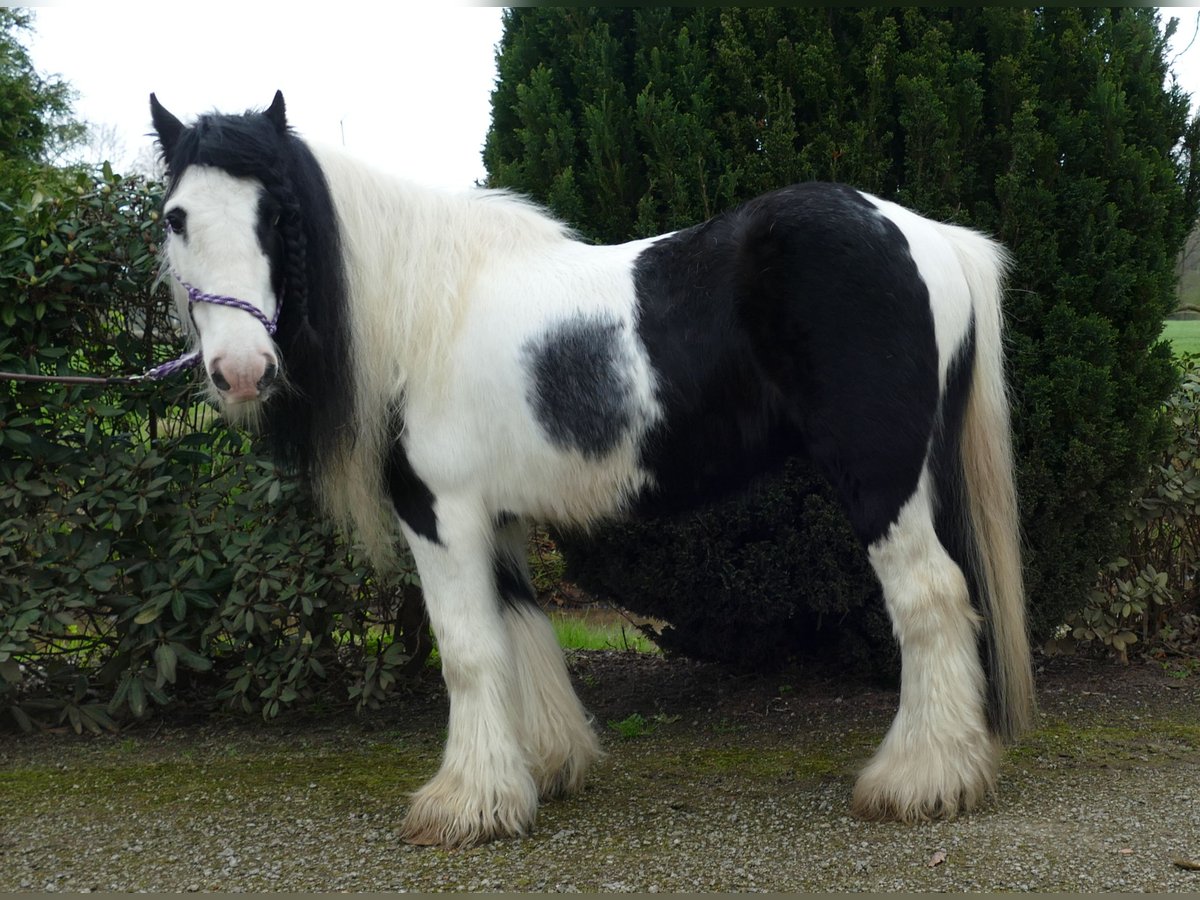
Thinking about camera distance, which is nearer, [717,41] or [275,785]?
[275,785]

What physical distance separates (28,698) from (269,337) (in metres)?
2.61

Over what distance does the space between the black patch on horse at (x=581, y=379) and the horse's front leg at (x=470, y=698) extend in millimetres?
393

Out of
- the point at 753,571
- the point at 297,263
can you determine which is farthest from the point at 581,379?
the point at 753,571

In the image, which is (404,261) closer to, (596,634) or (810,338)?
(810,338)

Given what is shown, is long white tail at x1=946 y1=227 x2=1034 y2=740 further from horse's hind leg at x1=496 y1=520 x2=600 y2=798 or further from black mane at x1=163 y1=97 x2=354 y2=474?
black mane at x1=163 y1=97 x2=354 y2=474

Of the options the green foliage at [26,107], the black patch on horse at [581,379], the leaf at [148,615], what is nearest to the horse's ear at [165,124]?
the black patch on horse at [581,379]

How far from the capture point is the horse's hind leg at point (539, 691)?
3240mm

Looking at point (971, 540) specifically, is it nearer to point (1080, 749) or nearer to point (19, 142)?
point (1080, 749)

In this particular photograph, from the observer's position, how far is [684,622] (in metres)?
4.16

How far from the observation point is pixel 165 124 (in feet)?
9.09

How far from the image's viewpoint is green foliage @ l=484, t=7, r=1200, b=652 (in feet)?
12.4

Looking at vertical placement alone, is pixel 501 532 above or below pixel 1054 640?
above

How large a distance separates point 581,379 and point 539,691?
3.64 ft

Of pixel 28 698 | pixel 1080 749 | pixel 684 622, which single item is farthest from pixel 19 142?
pixel 1080 749
